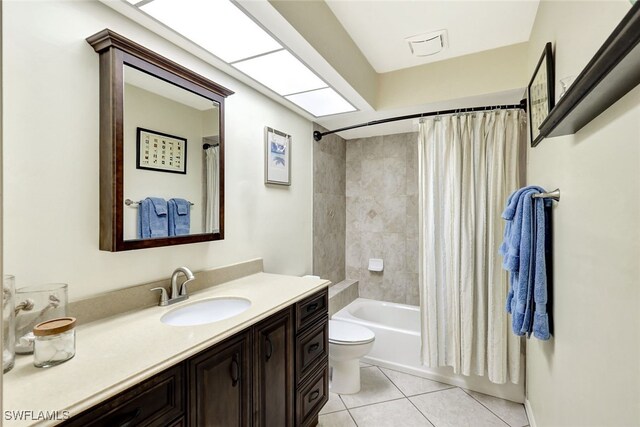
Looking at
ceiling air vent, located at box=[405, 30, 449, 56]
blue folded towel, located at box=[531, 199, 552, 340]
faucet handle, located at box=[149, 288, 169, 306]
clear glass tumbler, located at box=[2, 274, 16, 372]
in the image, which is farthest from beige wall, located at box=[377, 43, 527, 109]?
clear glass tumbler, located at box=[2, 274, 16, 372]

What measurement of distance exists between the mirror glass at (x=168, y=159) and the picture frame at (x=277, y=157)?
49 centimetres

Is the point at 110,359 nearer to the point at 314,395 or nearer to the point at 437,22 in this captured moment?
the point at 314,395

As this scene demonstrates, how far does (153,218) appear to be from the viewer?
4.75 ft

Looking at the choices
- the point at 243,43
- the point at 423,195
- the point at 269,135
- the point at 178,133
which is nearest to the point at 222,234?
the point at 178,133

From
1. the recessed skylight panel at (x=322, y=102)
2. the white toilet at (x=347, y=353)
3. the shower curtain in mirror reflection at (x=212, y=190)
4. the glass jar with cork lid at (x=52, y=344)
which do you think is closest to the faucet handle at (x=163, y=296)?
the shower curtain in mirror reflection at (x=212, y=190)

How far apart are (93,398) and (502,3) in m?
2.51

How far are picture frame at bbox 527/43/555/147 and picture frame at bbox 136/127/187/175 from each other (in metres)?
1.73

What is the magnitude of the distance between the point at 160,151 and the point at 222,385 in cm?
108

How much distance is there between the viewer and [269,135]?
2.25 meters

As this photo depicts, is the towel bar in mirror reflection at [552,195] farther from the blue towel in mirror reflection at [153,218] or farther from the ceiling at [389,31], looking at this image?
the blue towel in mirror reflection at [153,218]

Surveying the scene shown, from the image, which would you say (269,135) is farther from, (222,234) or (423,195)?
(423,195)

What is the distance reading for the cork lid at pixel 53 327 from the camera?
3.00 feet

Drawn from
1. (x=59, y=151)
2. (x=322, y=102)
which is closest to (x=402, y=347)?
(x=322, y=102)

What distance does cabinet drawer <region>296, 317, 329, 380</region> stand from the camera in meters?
1.67
